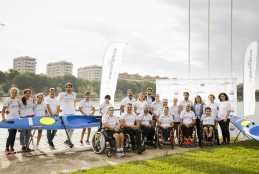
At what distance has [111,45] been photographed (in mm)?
6832

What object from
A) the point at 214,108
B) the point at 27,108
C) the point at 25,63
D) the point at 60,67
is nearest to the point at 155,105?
the point at 214,108

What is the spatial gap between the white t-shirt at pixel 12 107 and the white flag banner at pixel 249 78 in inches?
254

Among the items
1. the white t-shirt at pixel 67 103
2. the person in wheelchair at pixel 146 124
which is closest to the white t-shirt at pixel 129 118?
the person in wheelchair at pixel 146 124

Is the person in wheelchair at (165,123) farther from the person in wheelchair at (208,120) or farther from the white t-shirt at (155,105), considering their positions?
the person in wheelchair at (208,120)

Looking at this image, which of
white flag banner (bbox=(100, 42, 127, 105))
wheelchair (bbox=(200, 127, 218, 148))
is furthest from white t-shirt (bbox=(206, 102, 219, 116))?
white flag banner (bbox=(100, 42, 127, 105))

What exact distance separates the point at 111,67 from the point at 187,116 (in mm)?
2746

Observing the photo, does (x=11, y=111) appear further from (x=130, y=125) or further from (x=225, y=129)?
(x=225, y=129)

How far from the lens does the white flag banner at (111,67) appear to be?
662 cm

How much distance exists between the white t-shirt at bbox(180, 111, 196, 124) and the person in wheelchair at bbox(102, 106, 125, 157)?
186cm

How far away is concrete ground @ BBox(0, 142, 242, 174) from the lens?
368 cm

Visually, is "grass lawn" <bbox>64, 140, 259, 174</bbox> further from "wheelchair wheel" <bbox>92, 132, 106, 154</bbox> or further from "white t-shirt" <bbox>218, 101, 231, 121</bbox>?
"white t-shirt" <bbox>218, 101, 231, 121</bbox>

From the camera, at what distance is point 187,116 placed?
5715mm

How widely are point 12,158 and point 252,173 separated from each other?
4370 millimetres

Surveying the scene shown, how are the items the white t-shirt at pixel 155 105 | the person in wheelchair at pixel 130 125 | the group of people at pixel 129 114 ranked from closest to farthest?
the group of people at pixel 129 114 < the person in wheelchair at pixel 130 125 < the white t-shirt at pixel 155 105
